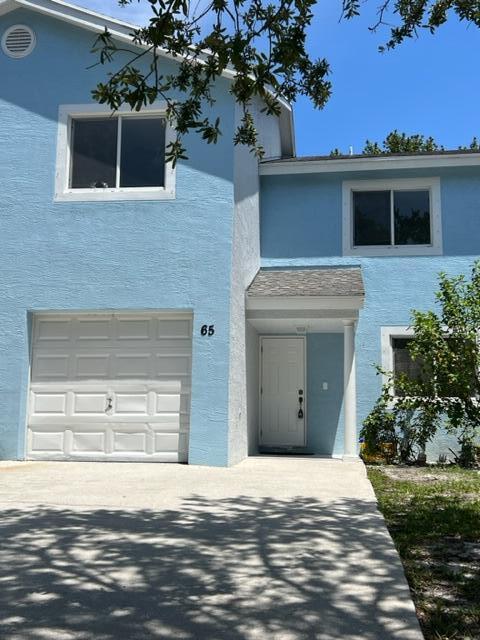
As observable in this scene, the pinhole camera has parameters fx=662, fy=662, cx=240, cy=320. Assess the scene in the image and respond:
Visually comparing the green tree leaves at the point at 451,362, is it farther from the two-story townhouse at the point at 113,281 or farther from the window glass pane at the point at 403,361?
the two-story townhouse at the point at 113,281

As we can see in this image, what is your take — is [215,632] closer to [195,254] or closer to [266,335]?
[195,254]

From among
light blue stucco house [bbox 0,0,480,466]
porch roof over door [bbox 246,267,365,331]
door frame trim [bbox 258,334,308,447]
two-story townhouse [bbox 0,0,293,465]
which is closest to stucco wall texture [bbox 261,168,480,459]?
door frame trim [bbox 258,334,308,447]

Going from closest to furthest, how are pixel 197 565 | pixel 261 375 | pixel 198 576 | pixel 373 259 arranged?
pixel 198 576, pixel 197 565, pixel 373 259, pixel 261 375

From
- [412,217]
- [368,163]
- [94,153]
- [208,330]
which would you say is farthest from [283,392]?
[94,153]

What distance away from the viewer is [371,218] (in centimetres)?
1389

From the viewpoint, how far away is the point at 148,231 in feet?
35.8

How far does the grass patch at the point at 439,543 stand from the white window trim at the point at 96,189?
5.70 meters

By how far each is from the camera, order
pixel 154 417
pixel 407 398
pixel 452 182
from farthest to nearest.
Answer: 1. pixel 452 182
2. pixel 407 398
3. pixel 154 417

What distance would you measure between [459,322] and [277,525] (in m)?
5.57

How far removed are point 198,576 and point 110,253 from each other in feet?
24.2

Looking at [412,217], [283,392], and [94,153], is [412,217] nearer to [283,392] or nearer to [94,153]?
[283,392]

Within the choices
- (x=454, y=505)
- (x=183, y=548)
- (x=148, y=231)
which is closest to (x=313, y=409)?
(x=148, y=231)

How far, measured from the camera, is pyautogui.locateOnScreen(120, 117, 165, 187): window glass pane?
36.6 feet

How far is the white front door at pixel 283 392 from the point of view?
13531 millimetres
